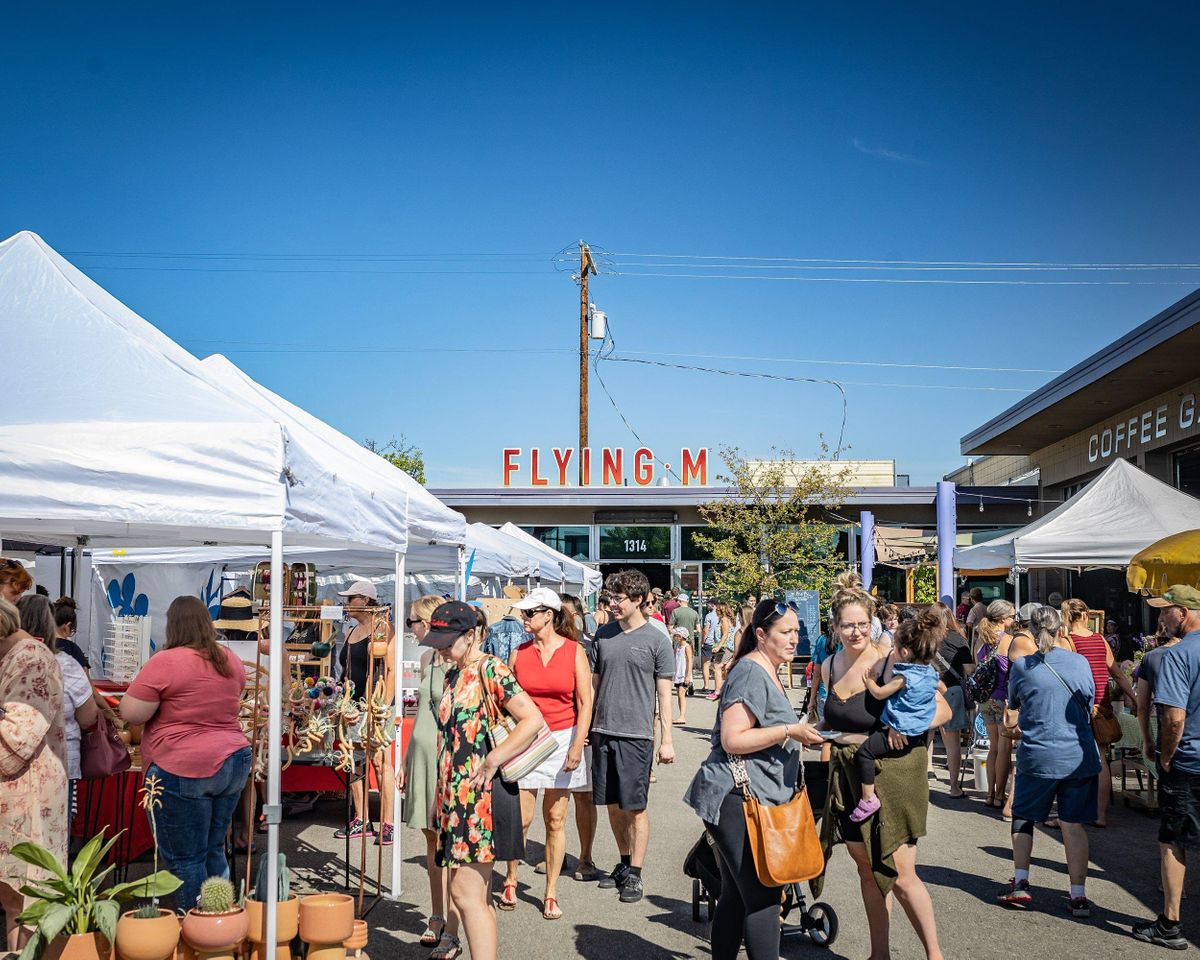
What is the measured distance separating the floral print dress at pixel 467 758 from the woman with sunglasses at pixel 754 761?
87cm

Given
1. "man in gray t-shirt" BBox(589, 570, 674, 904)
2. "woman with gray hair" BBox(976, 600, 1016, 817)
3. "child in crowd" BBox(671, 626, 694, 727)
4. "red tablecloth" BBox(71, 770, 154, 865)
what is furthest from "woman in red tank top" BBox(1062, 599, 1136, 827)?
"child in crowd" BBox(671, 626, 694, 727)

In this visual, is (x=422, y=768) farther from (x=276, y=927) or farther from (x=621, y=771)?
(x=276, y=927)

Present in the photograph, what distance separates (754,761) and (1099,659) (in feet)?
18.3

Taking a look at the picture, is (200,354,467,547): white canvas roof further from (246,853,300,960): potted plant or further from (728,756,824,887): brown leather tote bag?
(728,756,824,887): brown leather tote bag

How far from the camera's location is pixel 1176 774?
5773 mm

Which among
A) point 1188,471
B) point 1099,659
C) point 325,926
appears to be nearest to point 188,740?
point 325,926

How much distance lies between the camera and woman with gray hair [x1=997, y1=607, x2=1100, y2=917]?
Answer: 615 centimetres

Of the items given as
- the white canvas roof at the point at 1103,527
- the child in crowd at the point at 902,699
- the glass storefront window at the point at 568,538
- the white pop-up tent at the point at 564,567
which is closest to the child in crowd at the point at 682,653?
the white pop-up tent at the point at 564,567

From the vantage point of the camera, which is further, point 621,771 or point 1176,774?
point 621,771

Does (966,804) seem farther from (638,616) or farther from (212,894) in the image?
(212,894)

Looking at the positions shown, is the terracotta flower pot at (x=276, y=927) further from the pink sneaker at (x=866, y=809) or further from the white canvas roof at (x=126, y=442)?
the pink sneaker at (x=866, y=809)

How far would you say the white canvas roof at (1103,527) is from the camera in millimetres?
11633

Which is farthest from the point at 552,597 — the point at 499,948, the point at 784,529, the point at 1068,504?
the point at 784,529

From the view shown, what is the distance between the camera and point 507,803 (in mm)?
4777
